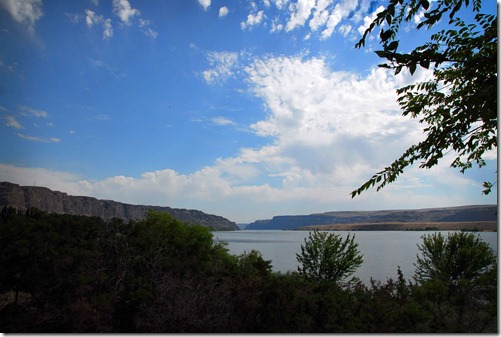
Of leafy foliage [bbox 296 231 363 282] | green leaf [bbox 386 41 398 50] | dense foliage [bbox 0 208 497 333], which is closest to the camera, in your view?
green leaf [bbox 386 41 398 50]

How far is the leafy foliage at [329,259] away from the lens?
16.0 meters

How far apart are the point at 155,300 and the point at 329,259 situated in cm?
1138

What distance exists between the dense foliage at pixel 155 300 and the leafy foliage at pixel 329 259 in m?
7.41

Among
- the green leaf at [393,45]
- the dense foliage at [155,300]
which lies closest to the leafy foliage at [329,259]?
the dense foliage at [155,300]

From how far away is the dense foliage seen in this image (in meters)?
5.54

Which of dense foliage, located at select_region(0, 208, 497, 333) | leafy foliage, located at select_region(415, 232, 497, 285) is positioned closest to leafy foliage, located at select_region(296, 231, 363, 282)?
leafy foliage, located at select_region(415, 232, 497, 285)

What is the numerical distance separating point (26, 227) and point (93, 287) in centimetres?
297

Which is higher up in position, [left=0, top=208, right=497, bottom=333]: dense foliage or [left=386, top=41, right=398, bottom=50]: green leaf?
[left=386, top=41, right=398, bottom=50]: green leaf

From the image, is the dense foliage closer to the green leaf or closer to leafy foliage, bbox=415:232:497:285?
the green leaf

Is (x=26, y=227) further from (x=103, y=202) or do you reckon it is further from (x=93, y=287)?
(x=103, y=202)

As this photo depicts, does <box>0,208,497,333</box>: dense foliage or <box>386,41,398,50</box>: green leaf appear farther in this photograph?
<box>0,208,497,333</box>: dense foliage

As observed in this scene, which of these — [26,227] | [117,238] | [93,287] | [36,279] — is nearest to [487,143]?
[93,287]

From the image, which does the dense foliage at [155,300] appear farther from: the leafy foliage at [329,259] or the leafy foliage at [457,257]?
the leafy foliage at [457,257]

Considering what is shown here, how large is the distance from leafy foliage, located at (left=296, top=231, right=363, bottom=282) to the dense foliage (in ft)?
24.3
